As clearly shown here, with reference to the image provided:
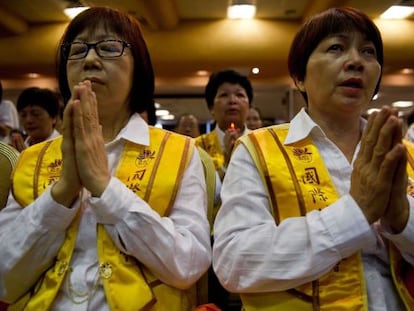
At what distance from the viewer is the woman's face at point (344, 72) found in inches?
39.4

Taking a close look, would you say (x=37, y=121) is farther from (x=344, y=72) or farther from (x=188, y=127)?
(x=344, y=72)

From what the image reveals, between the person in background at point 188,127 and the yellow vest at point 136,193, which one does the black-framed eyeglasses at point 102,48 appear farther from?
the person in background at point 188,127

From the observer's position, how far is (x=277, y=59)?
516 cm

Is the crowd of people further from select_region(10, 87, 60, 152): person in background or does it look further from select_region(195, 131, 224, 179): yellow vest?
select_region(10, 87, 60, 152): person in background

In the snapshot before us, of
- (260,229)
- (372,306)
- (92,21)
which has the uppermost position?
(92,21)

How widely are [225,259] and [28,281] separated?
0.39 m

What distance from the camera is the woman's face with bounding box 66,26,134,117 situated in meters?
1.05

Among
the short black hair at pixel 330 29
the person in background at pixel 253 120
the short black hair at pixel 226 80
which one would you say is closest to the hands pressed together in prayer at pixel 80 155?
the short black hair at pixel 330 29

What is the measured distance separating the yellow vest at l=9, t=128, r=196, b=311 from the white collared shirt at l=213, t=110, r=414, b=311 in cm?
12

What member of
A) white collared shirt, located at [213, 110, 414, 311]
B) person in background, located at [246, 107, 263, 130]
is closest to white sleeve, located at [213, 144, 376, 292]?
white collared shirt, located at [213, 110, 414, 311]

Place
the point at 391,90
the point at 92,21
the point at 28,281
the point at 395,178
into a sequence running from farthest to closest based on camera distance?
the point at 391,90 < the point at 92,21 < the point at 28,281 < the point at 395,178

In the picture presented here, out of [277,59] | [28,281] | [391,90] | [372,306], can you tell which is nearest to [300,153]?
[372,306]

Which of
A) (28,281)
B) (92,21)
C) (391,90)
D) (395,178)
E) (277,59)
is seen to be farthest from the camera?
(391,90)

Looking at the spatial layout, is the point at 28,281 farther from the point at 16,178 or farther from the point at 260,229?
the point at 260,229
